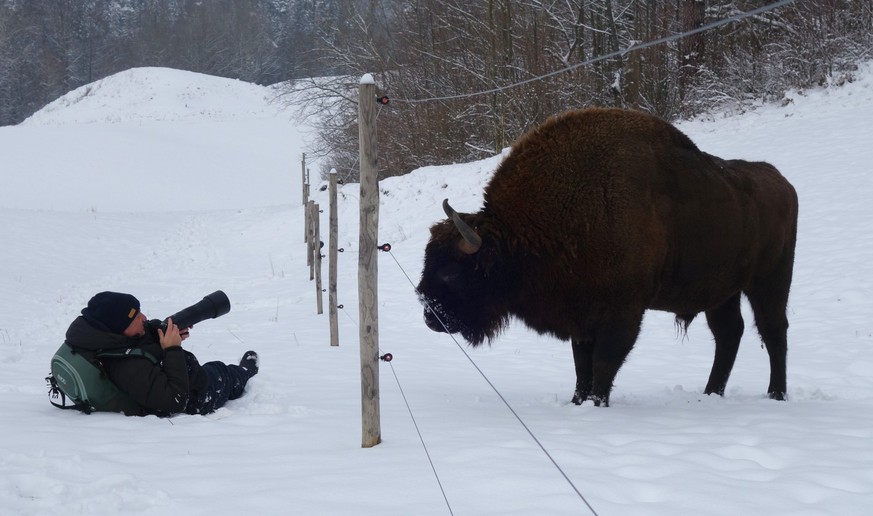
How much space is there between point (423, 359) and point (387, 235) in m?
9.42

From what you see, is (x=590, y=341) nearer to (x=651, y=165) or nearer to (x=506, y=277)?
(x=506, y=277)

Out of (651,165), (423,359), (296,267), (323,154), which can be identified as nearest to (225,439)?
(651,165)

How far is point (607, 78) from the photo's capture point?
20.4 meters

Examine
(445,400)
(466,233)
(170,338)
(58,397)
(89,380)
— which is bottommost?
(445,400)

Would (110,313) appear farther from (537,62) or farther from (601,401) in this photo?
(537,62)

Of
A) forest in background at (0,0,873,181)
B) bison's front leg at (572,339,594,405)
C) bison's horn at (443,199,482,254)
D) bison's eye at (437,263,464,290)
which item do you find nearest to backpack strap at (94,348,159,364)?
bison's eye at (437,263,464,290)

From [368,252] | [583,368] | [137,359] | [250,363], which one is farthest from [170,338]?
[583,368]

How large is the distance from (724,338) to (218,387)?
393cm

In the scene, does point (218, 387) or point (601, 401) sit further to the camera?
point (601, 401)

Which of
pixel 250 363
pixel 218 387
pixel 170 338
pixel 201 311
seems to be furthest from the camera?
pixel 250 363

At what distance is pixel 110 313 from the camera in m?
4.66

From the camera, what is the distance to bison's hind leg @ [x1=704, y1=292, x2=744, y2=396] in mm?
5973

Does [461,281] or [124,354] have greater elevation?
[461,281]

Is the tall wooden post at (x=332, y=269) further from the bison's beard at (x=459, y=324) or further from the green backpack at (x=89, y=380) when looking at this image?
the green backpack at (x=89, y=380)
